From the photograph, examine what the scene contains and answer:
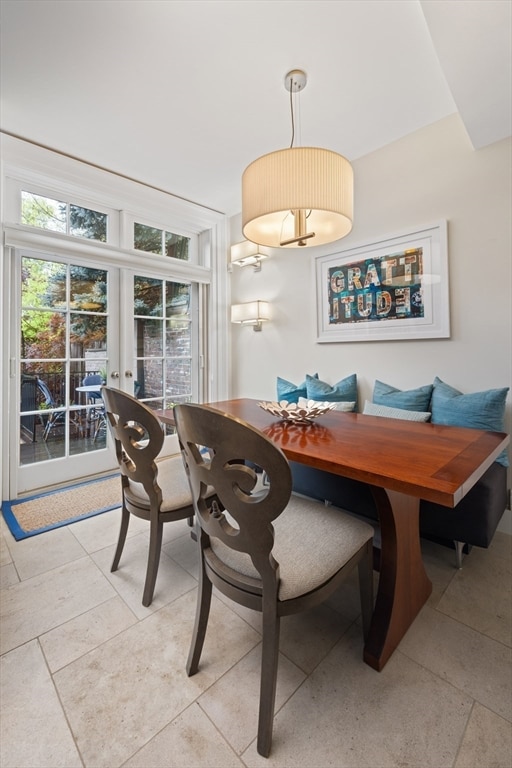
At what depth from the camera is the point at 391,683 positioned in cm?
111

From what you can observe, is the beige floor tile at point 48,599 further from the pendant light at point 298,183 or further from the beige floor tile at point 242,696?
the pendant light at point 298,183

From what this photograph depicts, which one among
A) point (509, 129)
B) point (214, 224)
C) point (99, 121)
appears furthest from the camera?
point (214, 224)

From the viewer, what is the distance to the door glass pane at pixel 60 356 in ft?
8.54

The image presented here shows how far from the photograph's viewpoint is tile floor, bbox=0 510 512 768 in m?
0.93

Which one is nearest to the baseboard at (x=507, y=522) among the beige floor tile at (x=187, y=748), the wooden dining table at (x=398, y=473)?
the wooden dining table at (x=398, y=473)

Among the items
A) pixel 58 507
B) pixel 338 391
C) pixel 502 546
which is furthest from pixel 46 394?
pixel 502 546

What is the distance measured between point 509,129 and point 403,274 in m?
0.91

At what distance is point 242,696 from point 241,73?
280cm

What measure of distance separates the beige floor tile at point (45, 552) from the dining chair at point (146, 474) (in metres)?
0.55

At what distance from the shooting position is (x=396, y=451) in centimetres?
120

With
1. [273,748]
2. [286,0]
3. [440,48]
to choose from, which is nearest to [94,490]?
[273,748]

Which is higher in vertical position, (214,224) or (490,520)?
(214,224)

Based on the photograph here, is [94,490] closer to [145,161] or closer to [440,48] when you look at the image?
[145,161]

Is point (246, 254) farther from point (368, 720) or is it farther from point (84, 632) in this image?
point (368, 720)
